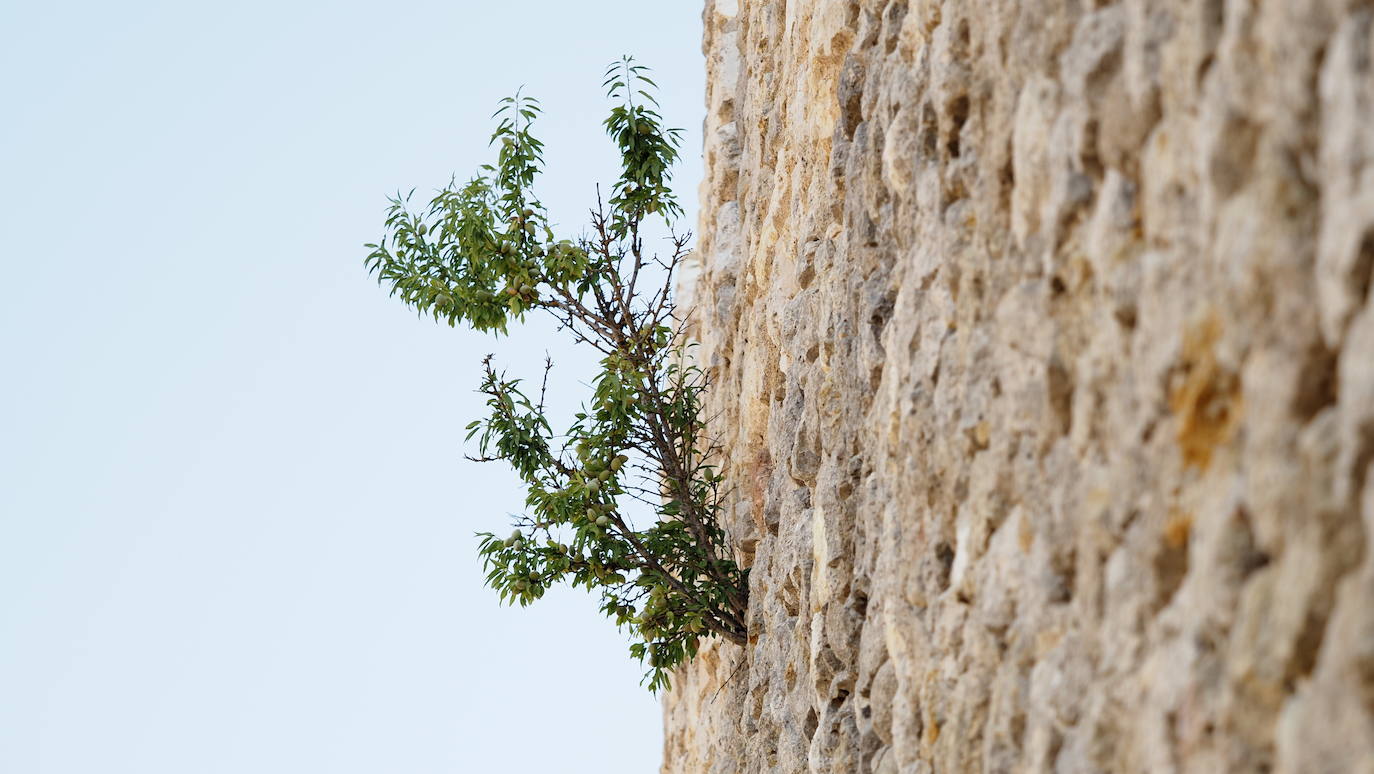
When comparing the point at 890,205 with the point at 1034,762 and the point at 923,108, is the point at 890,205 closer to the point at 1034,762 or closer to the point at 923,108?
the point at 923,108

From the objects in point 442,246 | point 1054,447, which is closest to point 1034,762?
point 1054,447

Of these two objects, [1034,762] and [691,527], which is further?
[691,527]

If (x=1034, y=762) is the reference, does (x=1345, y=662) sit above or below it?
below

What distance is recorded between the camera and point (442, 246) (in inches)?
320

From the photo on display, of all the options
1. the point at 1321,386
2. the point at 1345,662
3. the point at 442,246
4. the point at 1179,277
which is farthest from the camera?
the point at 442,246

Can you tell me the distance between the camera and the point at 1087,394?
2992mm

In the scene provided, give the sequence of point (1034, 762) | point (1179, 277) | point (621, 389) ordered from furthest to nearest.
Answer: point (621, 389)
point (1034, 762)
point (1179, 277)

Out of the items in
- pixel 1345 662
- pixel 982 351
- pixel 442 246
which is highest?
pixel 442 246

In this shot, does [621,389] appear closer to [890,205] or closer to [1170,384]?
[890,205]

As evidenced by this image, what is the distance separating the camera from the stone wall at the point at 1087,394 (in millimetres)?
2133

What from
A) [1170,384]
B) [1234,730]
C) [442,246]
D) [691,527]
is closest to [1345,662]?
[1234,730]

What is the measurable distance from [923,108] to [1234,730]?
2430 millimetres

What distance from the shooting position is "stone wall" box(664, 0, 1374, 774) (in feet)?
7.00

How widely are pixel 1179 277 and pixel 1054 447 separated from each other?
74cm
